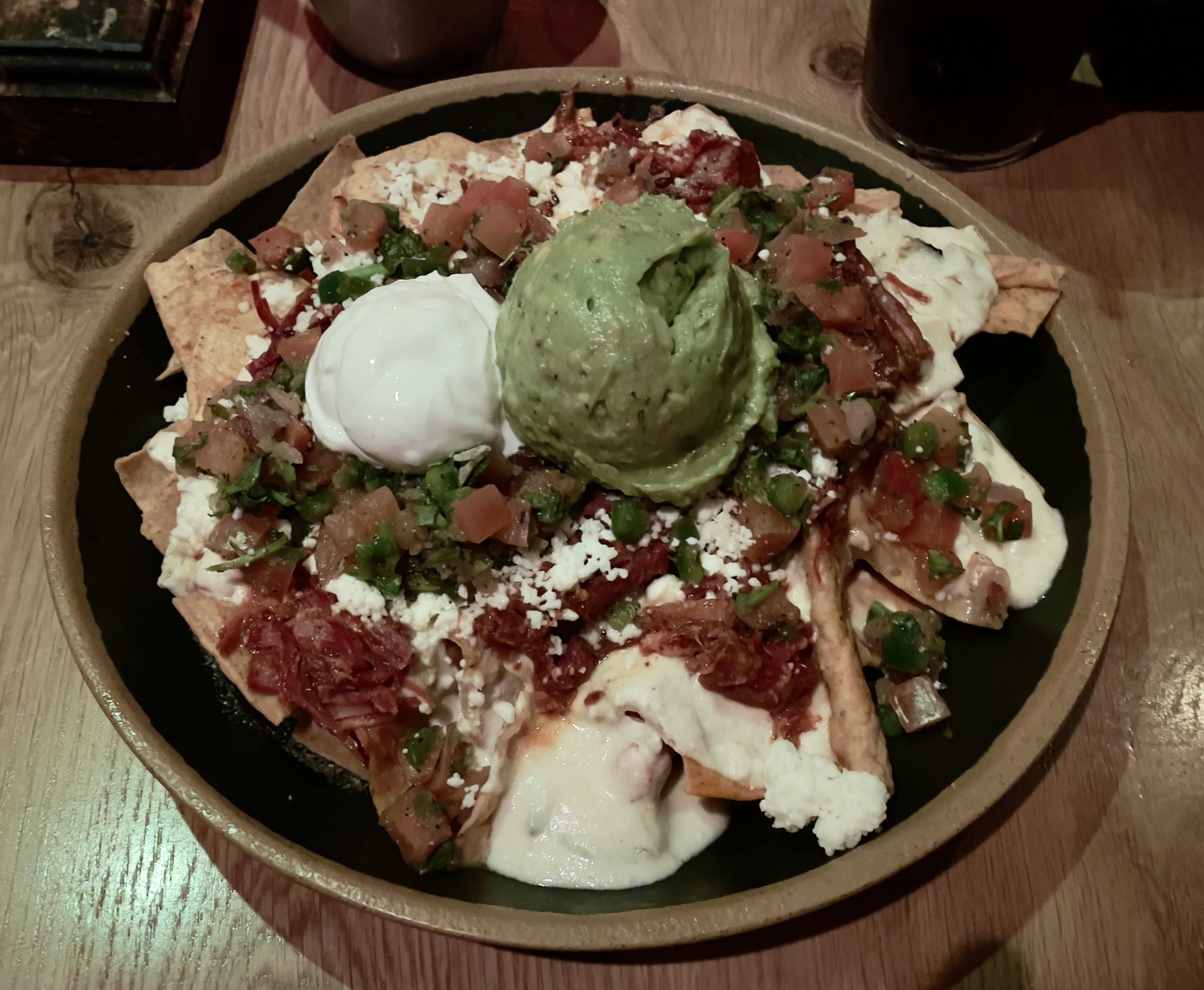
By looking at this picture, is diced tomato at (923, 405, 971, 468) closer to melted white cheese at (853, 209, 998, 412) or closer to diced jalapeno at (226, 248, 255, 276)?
melted white cheese at (853, 209, 998, 412)

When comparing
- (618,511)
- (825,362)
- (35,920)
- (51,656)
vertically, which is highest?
(825,362)

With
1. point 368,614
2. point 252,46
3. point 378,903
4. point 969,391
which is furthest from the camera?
point 252,46

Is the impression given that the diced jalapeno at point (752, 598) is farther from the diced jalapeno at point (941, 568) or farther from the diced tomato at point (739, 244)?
the diced tomato at point (739, 244)

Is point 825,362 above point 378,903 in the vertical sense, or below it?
above

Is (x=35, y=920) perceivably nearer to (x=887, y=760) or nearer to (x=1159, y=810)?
(x=887, y=760)

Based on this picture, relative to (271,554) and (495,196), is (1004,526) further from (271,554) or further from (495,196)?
(271,554)

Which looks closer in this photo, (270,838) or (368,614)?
(270,838)

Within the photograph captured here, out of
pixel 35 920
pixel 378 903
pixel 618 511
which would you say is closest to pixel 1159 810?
pixel 618 511

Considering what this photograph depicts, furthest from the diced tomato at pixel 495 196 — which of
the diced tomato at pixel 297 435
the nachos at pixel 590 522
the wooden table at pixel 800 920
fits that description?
the wooden table at pixel 800 920

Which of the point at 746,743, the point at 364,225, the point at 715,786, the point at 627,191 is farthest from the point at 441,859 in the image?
the point at 627,191
